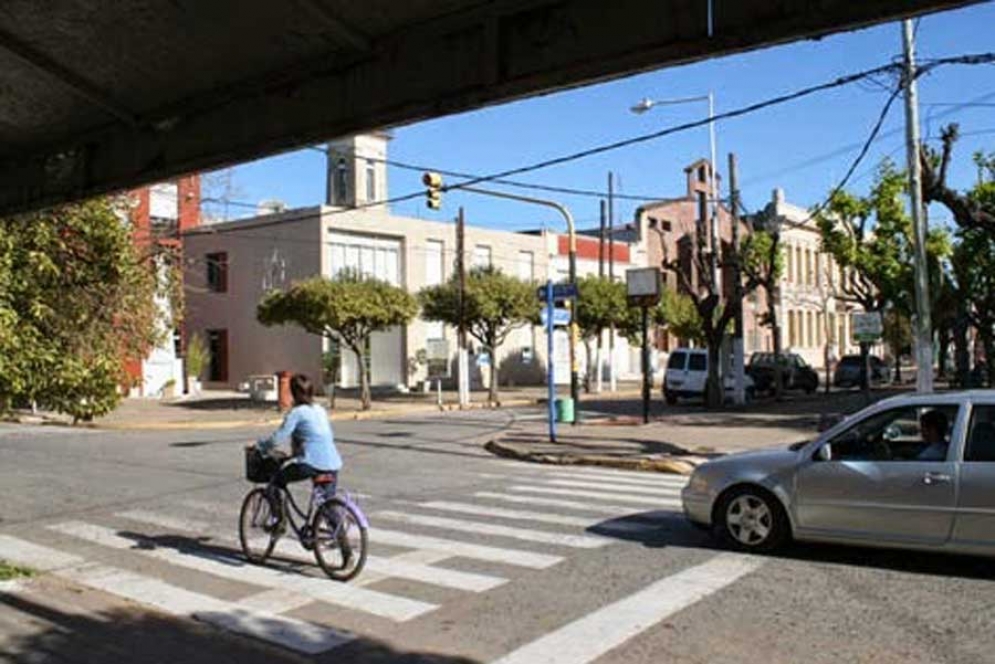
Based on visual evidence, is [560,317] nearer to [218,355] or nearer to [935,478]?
[935,478]

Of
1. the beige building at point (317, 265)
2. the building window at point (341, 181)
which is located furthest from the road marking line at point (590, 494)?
the building window at point (341, 181)

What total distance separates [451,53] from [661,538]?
5757 mm

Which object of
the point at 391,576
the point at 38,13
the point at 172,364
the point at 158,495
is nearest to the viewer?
the point at 38,13

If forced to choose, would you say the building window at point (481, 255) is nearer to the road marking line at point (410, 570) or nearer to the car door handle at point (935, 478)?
the road marking line at point (410, 570)

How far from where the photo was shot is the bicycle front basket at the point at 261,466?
902cm

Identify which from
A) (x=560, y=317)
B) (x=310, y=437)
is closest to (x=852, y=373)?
(x=560, y=317)

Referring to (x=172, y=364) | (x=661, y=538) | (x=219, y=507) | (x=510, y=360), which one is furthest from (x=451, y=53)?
(x=510, y=360)

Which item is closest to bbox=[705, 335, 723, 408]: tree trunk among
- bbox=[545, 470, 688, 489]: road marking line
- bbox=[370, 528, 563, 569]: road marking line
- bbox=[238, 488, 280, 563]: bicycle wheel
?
bbox=[545, 470, 688, 489]: road marking line

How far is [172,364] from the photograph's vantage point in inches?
1636

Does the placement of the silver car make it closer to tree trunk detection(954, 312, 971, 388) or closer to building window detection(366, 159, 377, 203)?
tree trunk detection(954, 312, 971, 388)

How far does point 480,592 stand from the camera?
8000 millimetres

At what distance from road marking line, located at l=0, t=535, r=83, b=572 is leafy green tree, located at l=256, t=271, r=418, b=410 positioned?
23.5 metres

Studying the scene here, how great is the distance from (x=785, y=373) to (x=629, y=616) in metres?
40.9

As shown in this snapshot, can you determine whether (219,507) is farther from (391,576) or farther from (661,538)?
(661,538)
